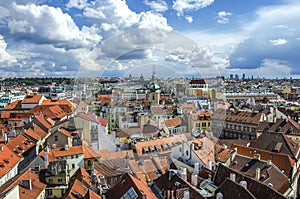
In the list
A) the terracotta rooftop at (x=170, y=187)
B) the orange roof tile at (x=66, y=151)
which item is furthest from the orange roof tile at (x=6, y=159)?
the terracotta rooftop at (x=170, y=187)

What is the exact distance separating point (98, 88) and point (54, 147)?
6.85m

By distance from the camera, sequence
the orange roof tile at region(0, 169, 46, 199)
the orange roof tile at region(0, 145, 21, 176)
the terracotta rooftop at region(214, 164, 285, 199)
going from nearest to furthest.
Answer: the terracotta rooftop at region(214, 164, 285, 199)
the orange roof tile at region(0, 169, 46, 199)
the orange roof tile at region(0, 145, 21, 176)

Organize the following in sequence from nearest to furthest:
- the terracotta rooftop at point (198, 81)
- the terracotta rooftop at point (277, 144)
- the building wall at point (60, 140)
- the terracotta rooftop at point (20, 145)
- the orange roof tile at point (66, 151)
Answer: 1. the terracotta rooftop at point (198, 81)
2. the orange roof tile at point (66, 151)
3. the building wall at point (60, 140)
4. the terracotta rooftop at point (277, 144)
5. the terracotta rooftop at point (20, 145)

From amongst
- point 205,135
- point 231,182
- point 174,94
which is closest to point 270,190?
point 231,182

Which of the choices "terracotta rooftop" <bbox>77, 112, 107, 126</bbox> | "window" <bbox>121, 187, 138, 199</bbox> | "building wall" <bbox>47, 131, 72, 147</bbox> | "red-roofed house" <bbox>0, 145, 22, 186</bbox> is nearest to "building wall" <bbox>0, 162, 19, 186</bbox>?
"red-roofed house" <bbox>0, 145, 22, 186</bbox>

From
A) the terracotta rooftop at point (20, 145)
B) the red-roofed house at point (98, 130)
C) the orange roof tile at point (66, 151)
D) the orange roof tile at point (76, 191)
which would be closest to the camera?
the red-roofed house at point (98, 130)

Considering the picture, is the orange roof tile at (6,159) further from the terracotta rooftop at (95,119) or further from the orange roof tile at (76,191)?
the terracotta rooftop at (95,119)

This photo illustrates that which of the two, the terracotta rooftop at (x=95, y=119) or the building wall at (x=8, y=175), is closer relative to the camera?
the terracotta rooftop at (x=95, y=119)

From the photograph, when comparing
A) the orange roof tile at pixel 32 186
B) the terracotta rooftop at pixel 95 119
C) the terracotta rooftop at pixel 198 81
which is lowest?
the orange roof tile at pixel 32 186

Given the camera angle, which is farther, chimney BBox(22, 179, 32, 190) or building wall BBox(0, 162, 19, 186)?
building wall BBox(0, 162, 19, 186)

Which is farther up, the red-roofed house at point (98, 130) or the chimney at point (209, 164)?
the red-roofed house at point (98, 130)

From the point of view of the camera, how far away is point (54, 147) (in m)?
11.2

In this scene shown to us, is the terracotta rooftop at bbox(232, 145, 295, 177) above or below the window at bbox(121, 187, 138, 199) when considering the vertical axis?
below

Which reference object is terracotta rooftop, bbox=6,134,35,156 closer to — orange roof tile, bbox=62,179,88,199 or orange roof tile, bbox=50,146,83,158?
orange roof tile, bbox=50,146,83,158
